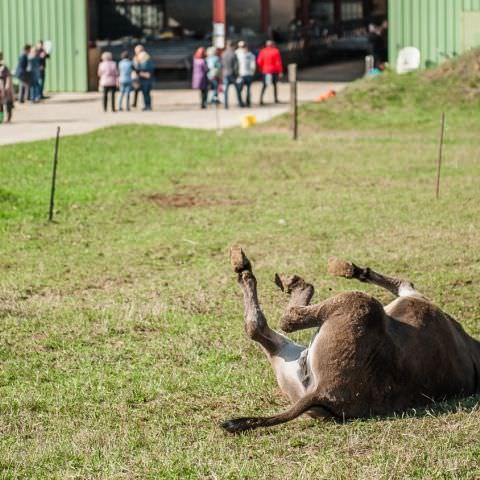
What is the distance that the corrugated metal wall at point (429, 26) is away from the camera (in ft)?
134

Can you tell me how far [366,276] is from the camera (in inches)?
365

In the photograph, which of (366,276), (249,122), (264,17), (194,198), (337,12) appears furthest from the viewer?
(337,12)

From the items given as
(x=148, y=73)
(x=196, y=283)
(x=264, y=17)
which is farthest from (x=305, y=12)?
(x=196, y=283)

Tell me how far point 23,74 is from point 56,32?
5.77 m

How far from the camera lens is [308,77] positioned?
163 ft

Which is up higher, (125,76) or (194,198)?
(125,76)

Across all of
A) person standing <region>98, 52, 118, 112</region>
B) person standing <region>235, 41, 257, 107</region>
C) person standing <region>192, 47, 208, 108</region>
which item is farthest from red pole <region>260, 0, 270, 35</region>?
person standing <region>98, 52, 118, 112</region>

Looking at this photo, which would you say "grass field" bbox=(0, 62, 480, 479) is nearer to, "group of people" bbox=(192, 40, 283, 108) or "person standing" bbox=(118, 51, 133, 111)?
"person standing" bbox=(118, 51, 133, 111)

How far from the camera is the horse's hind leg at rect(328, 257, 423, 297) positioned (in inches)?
356

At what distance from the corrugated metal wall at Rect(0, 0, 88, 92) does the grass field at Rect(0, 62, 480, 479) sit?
17879 millimetres

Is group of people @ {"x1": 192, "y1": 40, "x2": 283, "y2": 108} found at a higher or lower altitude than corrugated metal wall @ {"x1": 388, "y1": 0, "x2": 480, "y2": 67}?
lower

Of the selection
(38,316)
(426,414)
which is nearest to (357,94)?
(38,316)

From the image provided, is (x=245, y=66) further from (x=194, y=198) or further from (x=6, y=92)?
(x=194, y=198)

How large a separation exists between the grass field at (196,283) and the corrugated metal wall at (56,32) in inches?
704
